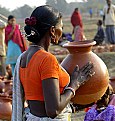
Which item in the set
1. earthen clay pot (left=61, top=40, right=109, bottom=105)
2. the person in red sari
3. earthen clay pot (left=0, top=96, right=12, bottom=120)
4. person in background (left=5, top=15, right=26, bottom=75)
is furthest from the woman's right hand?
the person in red sari

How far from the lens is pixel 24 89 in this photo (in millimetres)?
2598

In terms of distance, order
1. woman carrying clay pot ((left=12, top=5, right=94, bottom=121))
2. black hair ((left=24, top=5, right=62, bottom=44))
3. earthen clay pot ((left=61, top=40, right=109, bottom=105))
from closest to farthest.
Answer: woman carrying clay pot ((left=12, top=5, right=94, bottom=121))
black hair ((left=24, top=5, right=62, bottom=44))
earthen clay pot ((left=61, top=40, right=109, bottom=105))

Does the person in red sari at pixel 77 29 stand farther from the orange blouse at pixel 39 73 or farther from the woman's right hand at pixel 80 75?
the orange blouse at pixel 39 73

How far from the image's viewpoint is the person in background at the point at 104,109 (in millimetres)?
3738

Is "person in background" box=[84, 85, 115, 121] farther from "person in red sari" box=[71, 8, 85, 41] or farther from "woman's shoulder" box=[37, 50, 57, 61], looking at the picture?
"person in red sari" box=[71, 8, 85, 41]

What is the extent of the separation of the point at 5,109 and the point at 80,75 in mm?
2784

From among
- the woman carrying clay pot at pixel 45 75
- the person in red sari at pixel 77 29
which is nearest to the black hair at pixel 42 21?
the woman carrying clay pot at pixel 45 75

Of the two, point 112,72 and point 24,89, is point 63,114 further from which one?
point 112,72

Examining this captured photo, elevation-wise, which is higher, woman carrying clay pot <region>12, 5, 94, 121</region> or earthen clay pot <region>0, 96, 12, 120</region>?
woman carrying clay pot <region>12, 5, 94, 121</region>

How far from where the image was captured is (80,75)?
2588mm

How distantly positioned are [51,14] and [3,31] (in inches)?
207

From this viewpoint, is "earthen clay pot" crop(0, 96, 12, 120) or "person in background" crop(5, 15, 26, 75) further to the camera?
"person in background" crop(5, 15, 26, 75)

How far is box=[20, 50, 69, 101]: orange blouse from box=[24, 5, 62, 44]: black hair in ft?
0.36

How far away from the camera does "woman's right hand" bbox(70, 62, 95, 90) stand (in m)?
2.55
